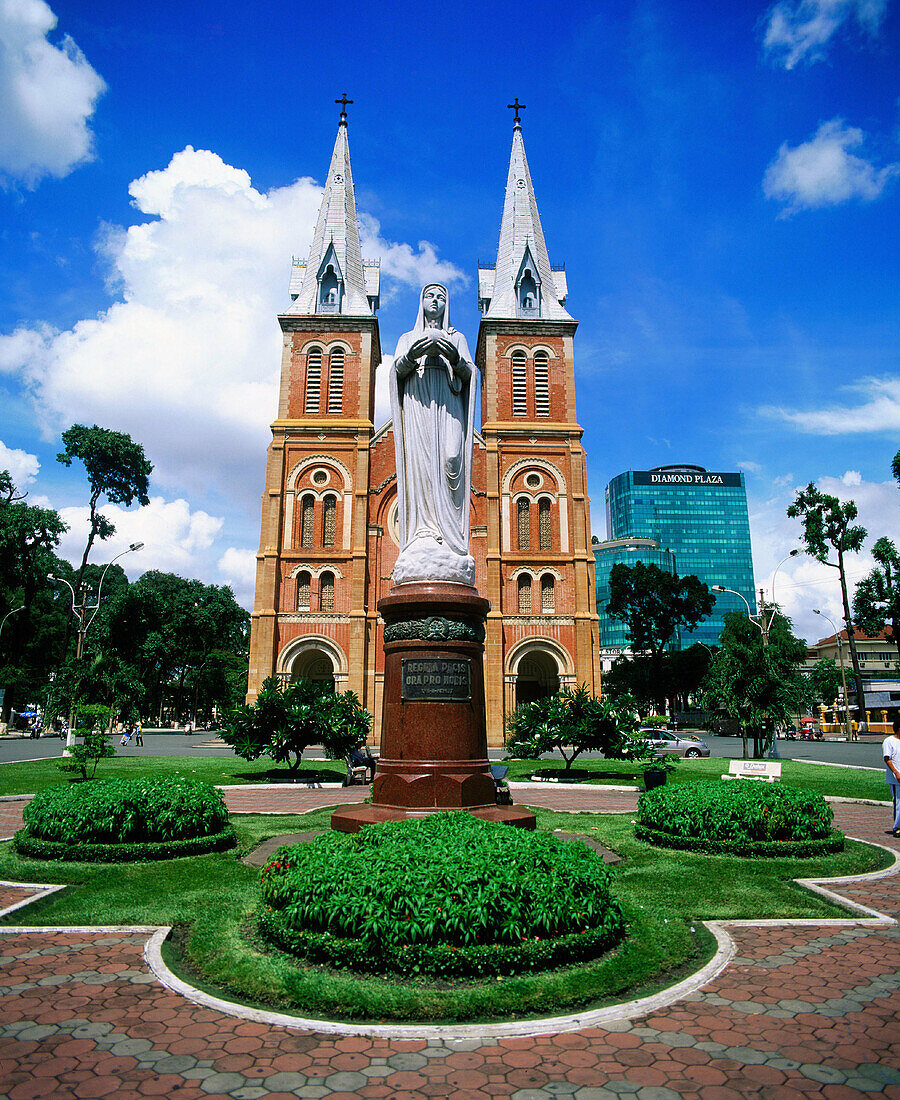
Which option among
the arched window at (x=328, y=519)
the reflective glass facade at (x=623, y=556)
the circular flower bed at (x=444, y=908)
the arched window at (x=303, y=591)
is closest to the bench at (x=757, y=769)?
the circular flower bed at (x=444, y=908)

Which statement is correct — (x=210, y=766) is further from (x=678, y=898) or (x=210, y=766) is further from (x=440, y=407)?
(x=678, y=898)

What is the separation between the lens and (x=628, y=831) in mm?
9102

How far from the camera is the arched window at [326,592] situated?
33.7m

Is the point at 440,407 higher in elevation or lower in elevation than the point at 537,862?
higher

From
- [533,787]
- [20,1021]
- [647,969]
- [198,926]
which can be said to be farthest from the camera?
[533,787]

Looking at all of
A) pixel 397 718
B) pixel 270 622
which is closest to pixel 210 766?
pixel 270 622

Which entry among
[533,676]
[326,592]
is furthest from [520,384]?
[533,676]

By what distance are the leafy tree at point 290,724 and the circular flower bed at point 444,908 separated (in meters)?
11.2

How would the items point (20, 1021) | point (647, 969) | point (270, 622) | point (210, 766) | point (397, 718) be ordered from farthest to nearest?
1. point (270, 622)
2. point (210, 766)
3. point (397, 718)
4. point (647, 969)
5. point (20, 1021)

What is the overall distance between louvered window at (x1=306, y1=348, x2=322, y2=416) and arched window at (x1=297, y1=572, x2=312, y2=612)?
324 inches

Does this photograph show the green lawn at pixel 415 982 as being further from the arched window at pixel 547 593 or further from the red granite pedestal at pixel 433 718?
the arched window at pixel 547 593

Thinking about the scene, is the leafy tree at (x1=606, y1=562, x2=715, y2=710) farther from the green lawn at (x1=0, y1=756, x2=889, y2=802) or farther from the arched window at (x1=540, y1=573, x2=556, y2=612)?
the green lawn at (x1=0, y1=756, x2=889, y2=802)

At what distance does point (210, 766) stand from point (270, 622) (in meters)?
12.8

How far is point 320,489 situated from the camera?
35.0m
